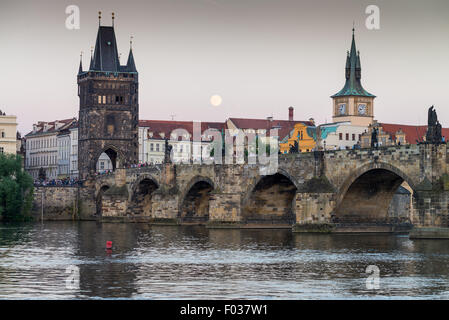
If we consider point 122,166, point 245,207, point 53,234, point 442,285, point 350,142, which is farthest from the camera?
point 350,142

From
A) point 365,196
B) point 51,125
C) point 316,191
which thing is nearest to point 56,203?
point 51,125

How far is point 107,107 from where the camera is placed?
109625 millimetres

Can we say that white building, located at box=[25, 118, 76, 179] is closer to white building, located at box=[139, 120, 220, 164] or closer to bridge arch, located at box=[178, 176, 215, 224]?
white building, located at box=[139, 120, 220, 164]

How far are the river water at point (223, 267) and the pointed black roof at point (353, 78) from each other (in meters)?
75.9

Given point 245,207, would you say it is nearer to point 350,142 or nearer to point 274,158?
point 274,158

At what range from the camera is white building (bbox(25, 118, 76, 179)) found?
142 metres

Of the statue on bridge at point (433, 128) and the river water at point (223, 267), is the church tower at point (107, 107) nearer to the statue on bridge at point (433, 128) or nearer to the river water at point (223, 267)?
the river water at point (223, 267)

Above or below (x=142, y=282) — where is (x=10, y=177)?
above

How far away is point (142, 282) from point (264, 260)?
11.0m

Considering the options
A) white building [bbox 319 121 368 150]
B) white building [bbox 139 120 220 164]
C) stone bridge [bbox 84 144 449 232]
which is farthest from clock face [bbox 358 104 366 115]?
stone bridge [bbox 84 144 449 232]

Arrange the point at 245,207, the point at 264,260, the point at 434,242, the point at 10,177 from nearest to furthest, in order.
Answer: the point at 264,260 < the point at 434,242 < the point at 245,207 < the point at 10,177

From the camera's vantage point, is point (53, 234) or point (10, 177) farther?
point (10, 177)

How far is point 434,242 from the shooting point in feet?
178
